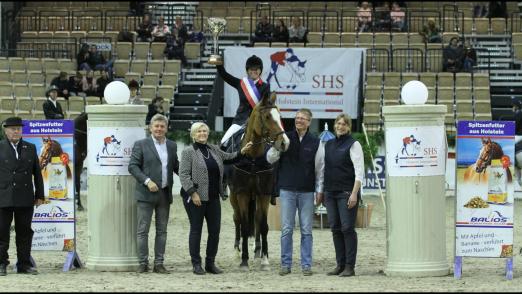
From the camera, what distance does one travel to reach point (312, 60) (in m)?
29.5

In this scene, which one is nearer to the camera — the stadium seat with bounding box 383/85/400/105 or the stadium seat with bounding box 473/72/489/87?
the stadium seat with bounding box 383/85/400/105

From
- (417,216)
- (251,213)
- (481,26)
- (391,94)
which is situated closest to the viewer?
(417,216)

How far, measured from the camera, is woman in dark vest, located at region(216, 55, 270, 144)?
1639 centimetres

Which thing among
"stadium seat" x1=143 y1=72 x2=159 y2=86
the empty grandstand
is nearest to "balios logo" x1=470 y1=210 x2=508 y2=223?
the empty grandstand

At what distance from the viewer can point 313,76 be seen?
2936 centimetres

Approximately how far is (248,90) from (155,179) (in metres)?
2.22

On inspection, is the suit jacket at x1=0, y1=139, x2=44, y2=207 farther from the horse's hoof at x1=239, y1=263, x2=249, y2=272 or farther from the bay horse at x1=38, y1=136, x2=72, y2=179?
the horse's hoof at x1=239, y1=263, x2=249, y2=272

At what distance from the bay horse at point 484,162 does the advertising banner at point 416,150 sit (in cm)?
33

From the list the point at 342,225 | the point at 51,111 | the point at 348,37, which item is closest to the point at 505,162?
the point at 342,225

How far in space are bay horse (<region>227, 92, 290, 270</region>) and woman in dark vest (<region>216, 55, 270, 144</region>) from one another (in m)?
0.77

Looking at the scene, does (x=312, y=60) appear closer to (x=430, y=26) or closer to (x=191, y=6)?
(x=430, y=26)

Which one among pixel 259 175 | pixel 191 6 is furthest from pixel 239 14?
pixel 259 175

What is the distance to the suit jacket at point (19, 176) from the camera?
1465 centimetres

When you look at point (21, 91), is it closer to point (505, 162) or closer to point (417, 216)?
point (417, 216)
